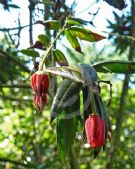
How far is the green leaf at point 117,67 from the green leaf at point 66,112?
5.1 inches

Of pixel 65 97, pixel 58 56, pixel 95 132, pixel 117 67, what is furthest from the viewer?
pixel 58 56

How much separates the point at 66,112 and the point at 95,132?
169 mm

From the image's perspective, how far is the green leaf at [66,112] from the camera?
116 cm

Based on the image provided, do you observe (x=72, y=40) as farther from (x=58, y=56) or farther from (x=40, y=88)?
(x=40, y=88)

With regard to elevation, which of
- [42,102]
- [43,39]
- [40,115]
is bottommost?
[40,115]

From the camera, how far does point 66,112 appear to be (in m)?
1.20

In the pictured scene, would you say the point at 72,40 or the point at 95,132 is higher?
the point at 72,40

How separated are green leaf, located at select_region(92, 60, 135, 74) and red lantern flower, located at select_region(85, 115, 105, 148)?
23cm

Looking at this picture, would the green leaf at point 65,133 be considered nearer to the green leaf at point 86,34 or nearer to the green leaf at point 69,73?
the green leaf at point 69,73

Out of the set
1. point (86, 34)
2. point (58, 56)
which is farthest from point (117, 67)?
point (58, 56)

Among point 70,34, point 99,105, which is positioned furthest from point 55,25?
point 99,105

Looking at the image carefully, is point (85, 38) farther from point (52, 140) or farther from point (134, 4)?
point (52, 140)

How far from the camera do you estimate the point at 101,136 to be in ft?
3.45

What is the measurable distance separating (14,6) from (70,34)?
2.30ft
